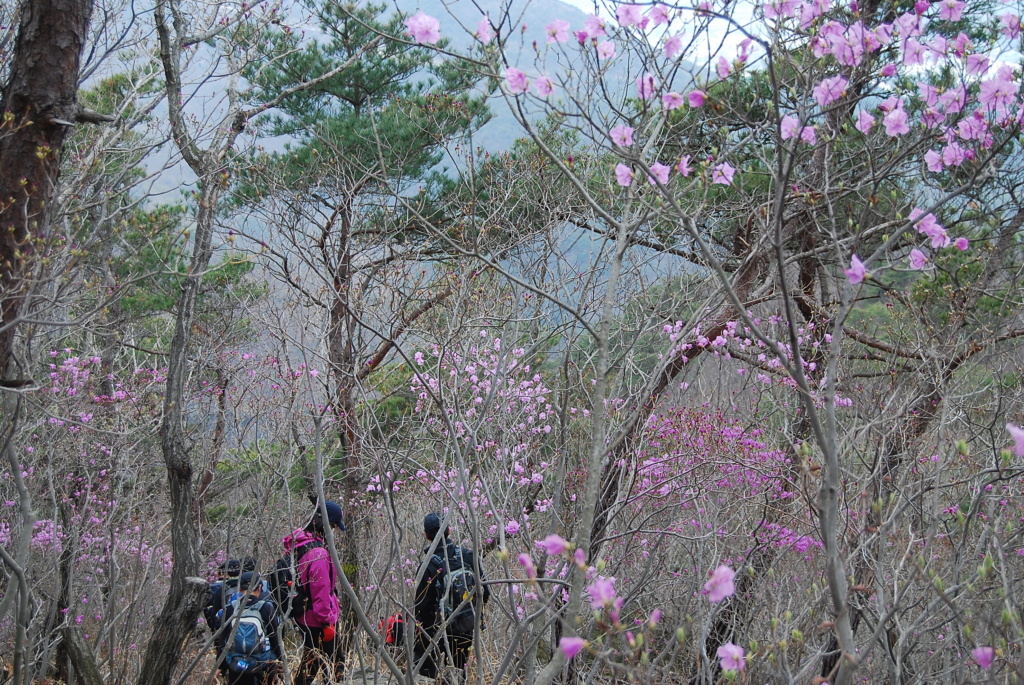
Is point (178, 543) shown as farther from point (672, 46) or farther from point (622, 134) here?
point (672, 46)

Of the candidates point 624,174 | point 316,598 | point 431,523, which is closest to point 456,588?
point 431,523

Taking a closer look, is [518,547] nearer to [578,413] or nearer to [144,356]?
[578,413]

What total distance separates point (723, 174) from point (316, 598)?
10.7ft

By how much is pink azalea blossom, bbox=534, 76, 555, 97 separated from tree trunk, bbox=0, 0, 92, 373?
202 centimetres

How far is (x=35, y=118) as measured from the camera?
3.23 m

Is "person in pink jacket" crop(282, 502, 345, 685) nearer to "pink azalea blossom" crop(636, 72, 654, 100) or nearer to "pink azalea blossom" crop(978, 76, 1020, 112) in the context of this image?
"pink azalea blossom" crop(636, 72, 654, 100)

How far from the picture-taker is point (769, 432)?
21.9ft

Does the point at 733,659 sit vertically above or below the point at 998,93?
below

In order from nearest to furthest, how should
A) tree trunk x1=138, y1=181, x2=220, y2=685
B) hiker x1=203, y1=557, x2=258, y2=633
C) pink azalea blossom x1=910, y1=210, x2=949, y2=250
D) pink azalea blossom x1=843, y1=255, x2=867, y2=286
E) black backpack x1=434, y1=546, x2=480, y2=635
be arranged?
pink azalea blossom x1=843, y1=255, x2=867, y2=286 < pink azalea blossom x1=910, y1=210, x2=949, y2=250 < tree trunk x1=138, y1=181, x2=220, y2=685 < hiker x1=203, y1=557, x2=258, y2=633 < black backpack x1=434, y1=546, x2=480, y2=635

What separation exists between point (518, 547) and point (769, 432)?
2.79m

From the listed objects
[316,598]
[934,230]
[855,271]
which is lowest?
[316,598]

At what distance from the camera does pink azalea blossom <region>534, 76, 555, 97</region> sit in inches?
98.9

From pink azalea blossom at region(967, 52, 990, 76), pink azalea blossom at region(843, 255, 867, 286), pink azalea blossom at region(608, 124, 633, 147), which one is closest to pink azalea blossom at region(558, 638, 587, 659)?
pink azalea blossom at region(843, 255, 867, 286)

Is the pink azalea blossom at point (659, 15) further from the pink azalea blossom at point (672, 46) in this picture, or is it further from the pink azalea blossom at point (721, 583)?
the pink azalea blossom at point (721, 583)
